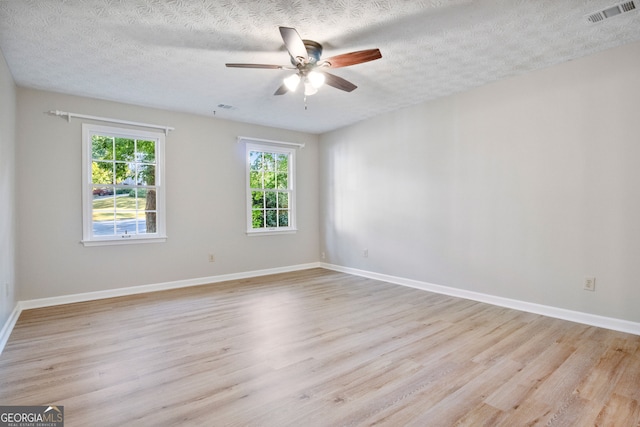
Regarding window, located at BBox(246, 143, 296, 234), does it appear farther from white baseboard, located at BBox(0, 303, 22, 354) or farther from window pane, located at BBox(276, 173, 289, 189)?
white baseboard, located at BBox(0, 303, 22, 354)

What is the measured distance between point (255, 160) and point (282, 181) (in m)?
0.62

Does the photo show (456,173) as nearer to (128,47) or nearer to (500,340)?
(500,340)

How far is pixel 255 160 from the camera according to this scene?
18.4ft

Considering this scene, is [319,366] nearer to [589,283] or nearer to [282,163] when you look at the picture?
[589,283]

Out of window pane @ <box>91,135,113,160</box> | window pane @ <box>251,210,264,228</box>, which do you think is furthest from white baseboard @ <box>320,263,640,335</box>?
window pane @ <box>91,135,113,160</box>

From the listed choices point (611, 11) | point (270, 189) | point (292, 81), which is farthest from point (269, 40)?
point (270, 189)

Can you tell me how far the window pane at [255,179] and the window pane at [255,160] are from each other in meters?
0.08

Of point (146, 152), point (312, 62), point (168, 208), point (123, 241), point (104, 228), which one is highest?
point (312, 62)

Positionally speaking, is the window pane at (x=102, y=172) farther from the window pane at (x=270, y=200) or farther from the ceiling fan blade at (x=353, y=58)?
the ceiling fan blade at (x=353, y=58)

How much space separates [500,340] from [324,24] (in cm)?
296

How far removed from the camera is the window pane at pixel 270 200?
5.70 meters

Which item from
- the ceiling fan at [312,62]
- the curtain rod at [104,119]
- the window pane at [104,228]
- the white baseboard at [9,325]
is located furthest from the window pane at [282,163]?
the white baseboard at [9,325]

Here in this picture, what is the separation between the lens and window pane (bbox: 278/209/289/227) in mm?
5877

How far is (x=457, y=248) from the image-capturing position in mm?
4156
